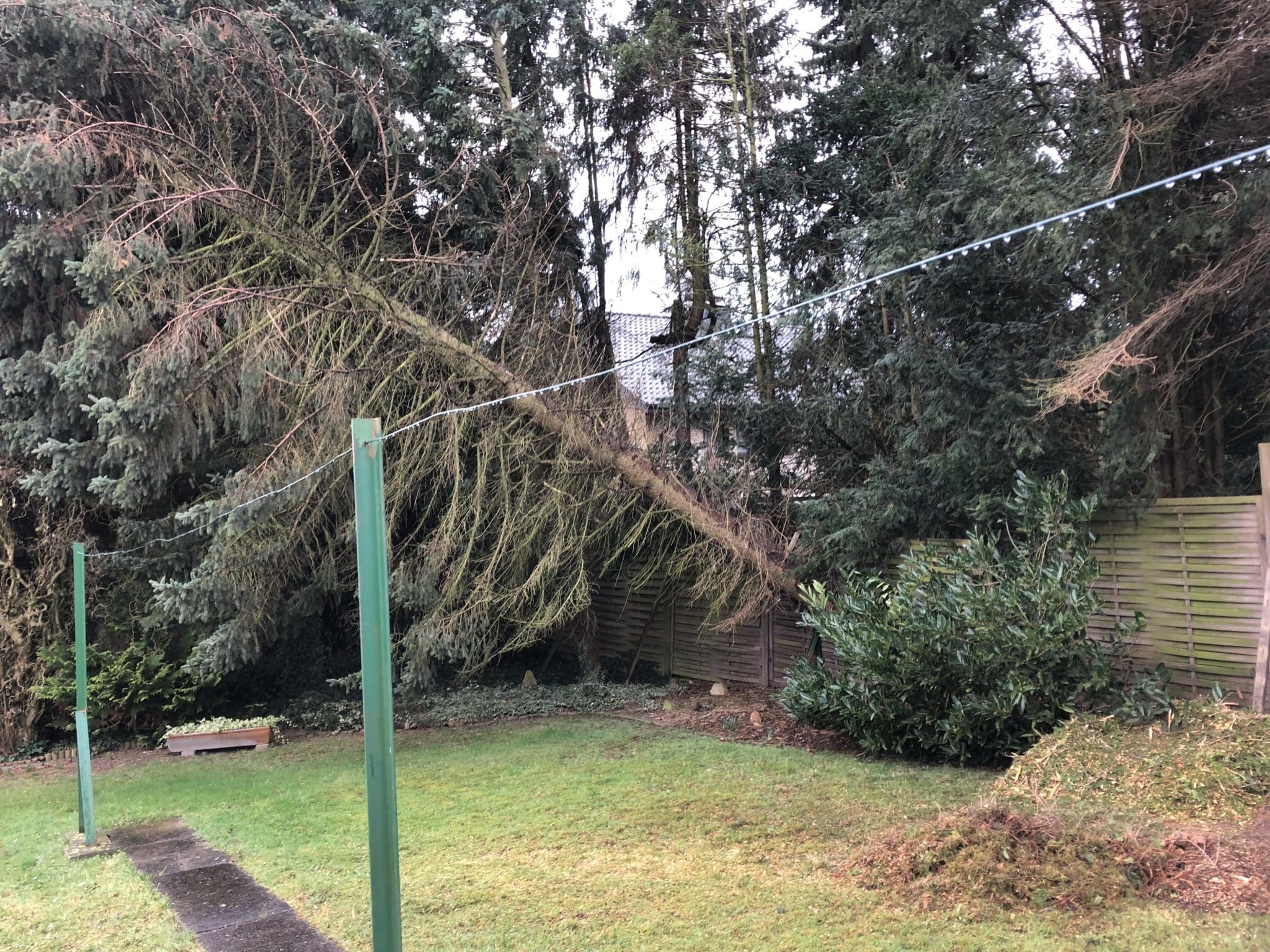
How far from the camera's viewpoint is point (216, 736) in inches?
376

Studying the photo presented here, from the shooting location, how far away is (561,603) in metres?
9.77

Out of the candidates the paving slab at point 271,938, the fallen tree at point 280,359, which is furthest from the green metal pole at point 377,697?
the fallen tree at point 280,359

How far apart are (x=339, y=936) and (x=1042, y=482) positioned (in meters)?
5.87

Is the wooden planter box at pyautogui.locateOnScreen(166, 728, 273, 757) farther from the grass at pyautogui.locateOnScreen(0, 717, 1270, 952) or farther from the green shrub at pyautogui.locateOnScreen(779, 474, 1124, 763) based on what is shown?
the green shrub at pyautogui.locateOnScreen(779, 474, 1124, 763)

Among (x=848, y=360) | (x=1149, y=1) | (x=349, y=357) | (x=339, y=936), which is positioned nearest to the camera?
(x=339, y=936)

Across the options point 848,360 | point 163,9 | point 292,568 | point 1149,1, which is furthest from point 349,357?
point 1149,1

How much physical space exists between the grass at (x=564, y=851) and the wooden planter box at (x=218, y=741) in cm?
29

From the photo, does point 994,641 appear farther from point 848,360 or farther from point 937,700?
point 848,360

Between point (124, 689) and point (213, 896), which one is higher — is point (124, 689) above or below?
above

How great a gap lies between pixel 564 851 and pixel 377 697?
3.14 meters

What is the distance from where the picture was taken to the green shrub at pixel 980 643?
6703mm

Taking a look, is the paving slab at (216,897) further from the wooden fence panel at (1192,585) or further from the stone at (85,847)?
the wooden fence panel at (1192,585)

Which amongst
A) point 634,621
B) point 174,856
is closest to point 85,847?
point 174,856

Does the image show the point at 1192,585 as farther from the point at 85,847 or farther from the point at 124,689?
the point at 124,689
